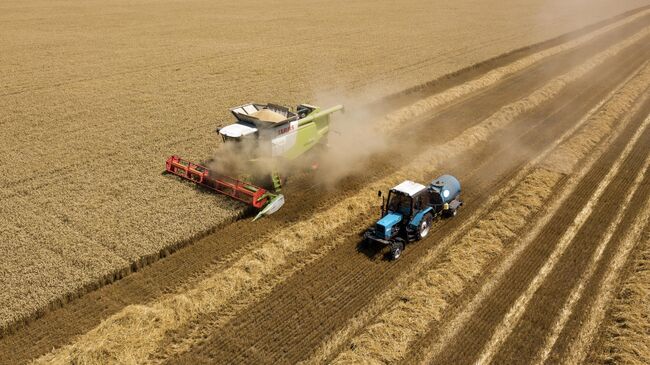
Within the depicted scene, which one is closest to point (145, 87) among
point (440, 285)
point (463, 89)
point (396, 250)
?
point (463, 89)

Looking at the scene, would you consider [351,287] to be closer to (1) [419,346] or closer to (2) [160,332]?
(1) [419,346]

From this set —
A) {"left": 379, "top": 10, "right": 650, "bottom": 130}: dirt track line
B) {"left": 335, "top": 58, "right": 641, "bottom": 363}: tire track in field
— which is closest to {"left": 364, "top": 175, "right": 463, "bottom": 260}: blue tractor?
{"left": 335, "top": 58, "right": 641, "bottom": 363}: tire track in field

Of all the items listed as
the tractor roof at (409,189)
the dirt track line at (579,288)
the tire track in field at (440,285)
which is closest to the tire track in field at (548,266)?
the dirt track line at (579,288)

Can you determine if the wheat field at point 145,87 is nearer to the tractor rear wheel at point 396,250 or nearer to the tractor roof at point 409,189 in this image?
the tractor rear wheel at point 396,250

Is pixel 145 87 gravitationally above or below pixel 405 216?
above

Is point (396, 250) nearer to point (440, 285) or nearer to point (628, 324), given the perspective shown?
point (440, 285)

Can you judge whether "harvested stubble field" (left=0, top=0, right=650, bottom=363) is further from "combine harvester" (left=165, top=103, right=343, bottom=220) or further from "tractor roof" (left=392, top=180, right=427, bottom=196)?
"tractor roof" (left=392, top=180, right=427, bottom=196)
